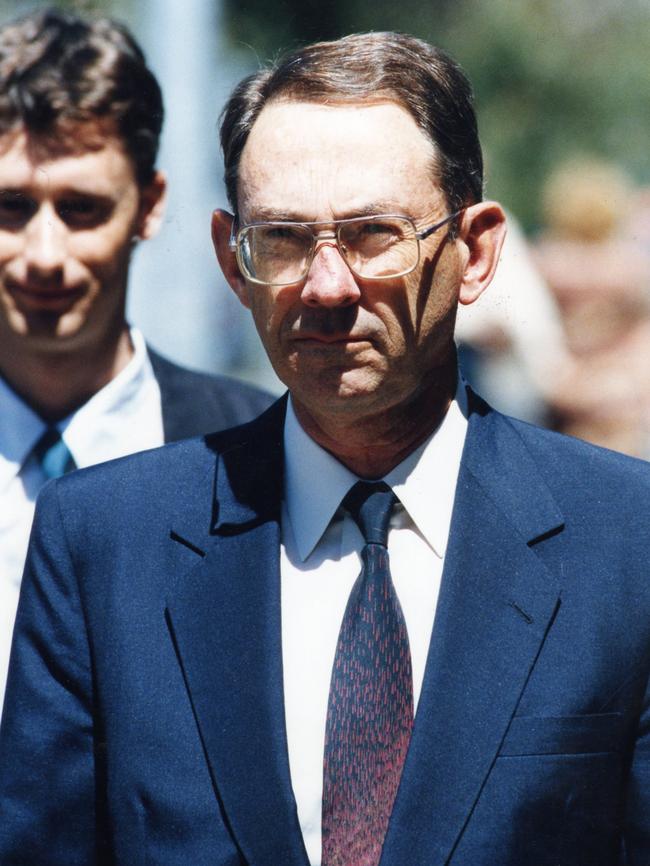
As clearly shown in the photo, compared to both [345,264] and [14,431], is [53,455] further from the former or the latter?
[345,264]

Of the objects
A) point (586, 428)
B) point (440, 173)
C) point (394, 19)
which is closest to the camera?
point (440, 173)

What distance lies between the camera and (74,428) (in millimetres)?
3307

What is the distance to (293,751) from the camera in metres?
2.45

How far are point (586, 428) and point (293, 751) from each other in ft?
13.7

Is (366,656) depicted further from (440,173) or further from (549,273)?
(549,273)

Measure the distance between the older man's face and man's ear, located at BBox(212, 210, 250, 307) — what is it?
10cm

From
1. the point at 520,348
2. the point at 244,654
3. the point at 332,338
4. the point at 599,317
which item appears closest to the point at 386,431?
the point at 332,338

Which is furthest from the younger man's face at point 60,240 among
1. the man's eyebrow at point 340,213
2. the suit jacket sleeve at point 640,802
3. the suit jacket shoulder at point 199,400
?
the suit jacket sleeve at point 640,802

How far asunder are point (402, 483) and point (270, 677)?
0.43 meters

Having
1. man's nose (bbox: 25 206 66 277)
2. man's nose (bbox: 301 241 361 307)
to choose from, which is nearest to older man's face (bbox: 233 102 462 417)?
man's nose (bbox: 301 241 361 307)

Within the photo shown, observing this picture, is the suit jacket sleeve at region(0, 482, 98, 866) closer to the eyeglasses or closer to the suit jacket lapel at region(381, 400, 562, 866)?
the suit jacket lapel at region(381, 400, 562, 866)

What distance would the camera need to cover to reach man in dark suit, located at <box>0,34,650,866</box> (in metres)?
2.40

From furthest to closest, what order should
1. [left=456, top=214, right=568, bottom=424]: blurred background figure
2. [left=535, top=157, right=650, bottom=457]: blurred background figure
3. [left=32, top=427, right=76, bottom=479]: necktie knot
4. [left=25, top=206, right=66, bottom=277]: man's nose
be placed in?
[left=456, top=214, right=568, bottom=424]: blurred background figure < [left=535, top=157, right=650, bottom=457]: blurred background figure < [left=32, top=427, right=76, bottom=479]: necktie knot < [left=25, top=206, right=66, bottom=277]: man's nose

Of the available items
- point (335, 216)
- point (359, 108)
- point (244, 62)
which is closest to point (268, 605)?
point (335, 216)
